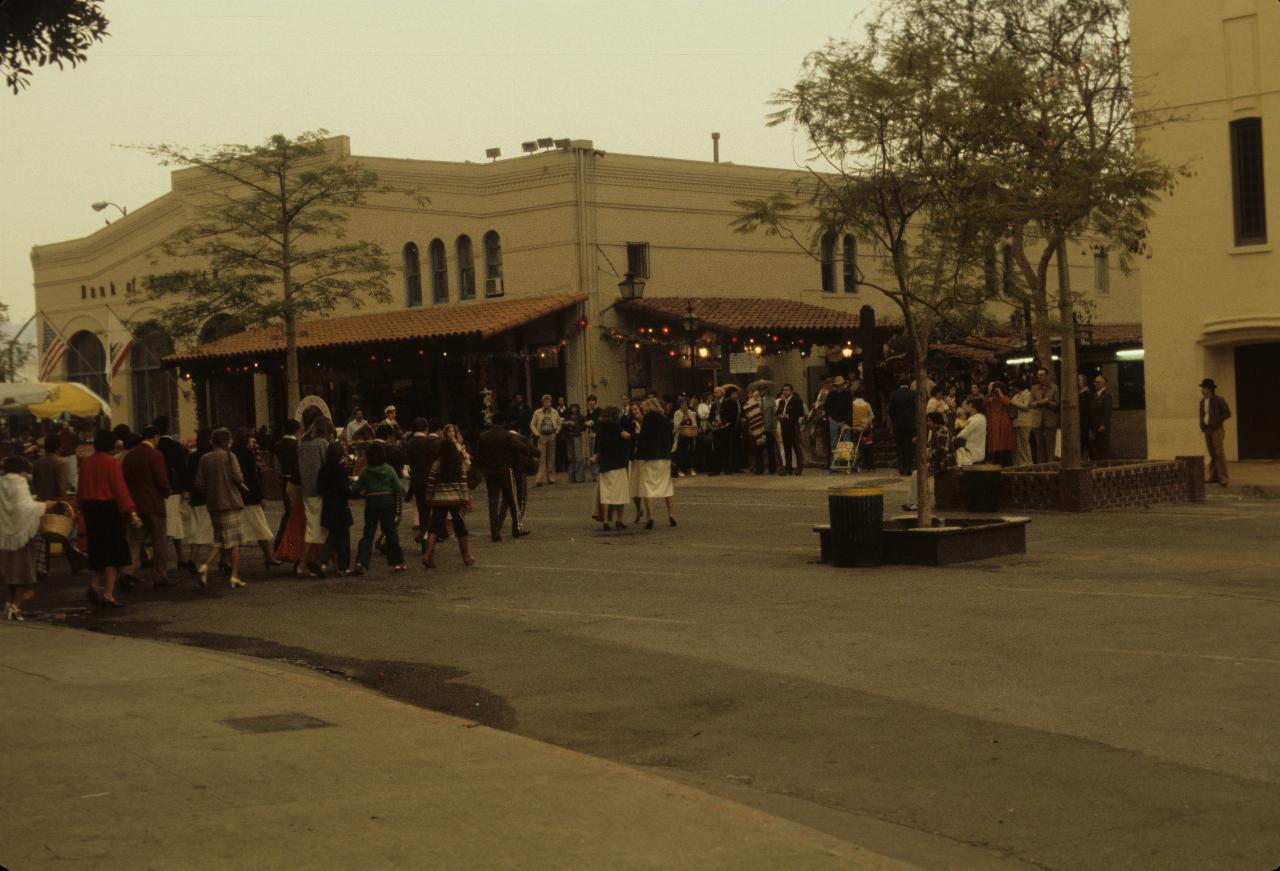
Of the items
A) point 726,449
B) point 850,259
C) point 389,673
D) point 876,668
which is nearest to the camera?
point 876,668

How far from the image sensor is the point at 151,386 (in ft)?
172

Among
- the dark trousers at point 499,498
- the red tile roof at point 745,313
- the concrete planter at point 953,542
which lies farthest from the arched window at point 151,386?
the concrete planter at point 953,542

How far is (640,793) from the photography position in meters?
7.45

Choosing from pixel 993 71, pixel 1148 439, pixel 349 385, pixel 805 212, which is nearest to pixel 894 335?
pixel 805 212

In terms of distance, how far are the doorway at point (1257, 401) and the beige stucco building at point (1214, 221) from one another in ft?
0.06

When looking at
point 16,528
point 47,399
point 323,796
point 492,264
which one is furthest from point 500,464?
point 492,264

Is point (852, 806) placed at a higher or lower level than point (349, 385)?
lower

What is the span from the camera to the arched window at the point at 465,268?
41938 millimetres

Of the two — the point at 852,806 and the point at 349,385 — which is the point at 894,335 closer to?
the point at 349,385

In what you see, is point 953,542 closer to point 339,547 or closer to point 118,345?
point 339,547

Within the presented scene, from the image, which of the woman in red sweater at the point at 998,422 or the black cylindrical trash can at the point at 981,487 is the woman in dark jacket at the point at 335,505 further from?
the woman in red sweater at the point at 998,422

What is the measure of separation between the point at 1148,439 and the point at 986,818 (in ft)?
82.1

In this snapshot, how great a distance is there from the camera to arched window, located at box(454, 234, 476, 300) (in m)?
41.9

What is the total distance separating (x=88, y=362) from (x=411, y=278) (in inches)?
658
